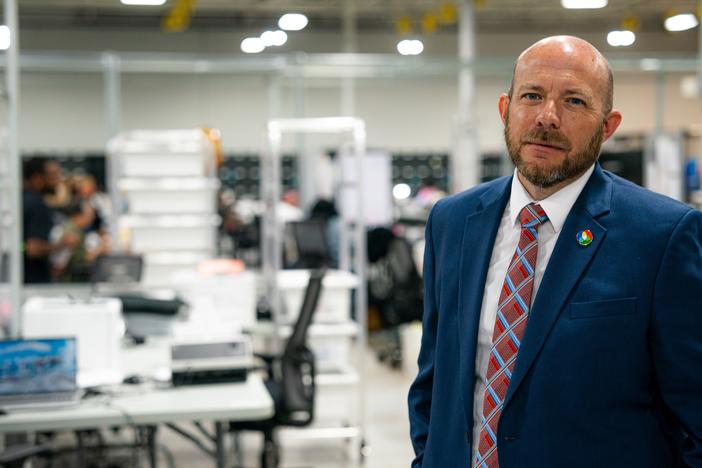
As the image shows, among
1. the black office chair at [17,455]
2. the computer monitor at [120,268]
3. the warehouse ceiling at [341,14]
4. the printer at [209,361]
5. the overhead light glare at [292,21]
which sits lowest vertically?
the black office chair at [17,455]

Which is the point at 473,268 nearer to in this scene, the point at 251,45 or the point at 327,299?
the point at 327,299

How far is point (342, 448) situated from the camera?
18.9 feet

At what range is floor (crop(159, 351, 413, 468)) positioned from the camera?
5418mm

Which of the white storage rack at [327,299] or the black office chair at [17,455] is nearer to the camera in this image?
the black office chair at [17,455]

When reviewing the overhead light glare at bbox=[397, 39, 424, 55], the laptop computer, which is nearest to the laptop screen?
the laptop computer

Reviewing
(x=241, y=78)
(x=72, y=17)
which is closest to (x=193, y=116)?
(x=241, y=78)

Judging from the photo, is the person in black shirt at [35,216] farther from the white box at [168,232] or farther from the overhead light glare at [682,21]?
the overhead light glare at [682,21]

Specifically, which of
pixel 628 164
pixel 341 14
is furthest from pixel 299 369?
pixel 341 14

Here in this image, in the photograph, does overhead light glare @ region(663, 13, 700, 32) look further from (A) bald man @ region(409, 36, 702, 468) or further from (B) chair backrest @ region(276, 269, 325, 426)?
(A) bald man @ region(409, 36, 702, 468)

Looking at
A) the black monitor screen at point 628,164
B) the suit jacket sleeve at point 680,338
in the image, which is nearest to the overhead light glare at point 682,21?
the black monitor screen at point 628,164

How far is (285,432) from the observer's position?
6.08 meters

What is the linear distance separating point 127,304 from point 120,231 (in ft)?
8.39

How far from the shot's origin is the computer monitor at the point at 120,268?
5914 mm

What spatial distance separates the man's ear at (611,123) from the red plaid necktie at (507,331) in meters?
0.17
